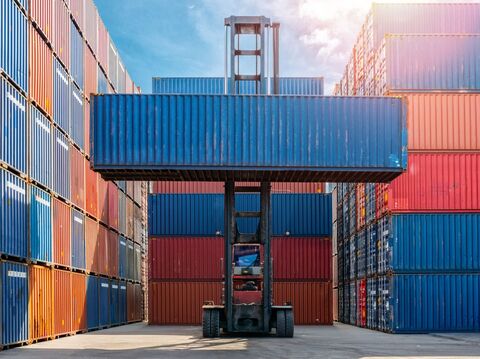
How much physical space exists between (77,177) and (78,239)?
2.38m

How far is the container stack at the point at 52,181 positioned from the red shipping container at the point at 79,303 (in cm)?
4

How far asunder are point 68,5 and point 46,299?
36.0ft

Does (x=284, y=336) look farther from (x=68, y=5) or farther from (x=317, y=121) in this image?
(x=68, y=5)

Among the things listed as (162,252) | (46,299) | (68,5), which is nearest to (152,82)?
(162,252)

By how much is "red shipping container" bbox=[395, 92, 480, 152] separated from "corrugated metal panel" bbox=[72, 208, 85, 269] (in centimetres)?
1307

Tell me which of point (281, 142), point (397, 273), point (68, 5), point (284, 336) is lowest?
point (284, 336)

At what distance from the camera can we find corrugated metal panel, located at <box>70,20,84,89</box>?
96.0ft

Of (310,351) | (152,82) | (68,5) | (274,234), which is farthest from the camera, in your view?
(152,82)

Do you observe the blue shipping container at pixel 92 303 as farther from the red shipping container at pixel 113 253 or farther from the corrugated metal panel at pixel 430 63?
the corrugated metal panel at pixel 430 63

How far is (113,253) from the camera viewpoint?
39281 mm

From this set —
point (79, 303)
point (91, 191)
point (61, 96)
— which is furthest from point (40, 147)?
point (91, 191)

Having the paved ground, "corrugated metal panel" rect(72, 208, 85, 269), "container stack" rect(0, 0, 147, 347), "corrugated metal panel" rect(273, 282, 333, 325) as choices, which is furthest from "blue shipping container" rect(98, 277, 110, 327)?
the paved ground

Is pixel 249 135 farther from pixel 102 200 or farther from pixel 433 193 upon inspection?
pixel 102 200

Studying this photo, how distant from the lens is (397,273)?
29.7m
